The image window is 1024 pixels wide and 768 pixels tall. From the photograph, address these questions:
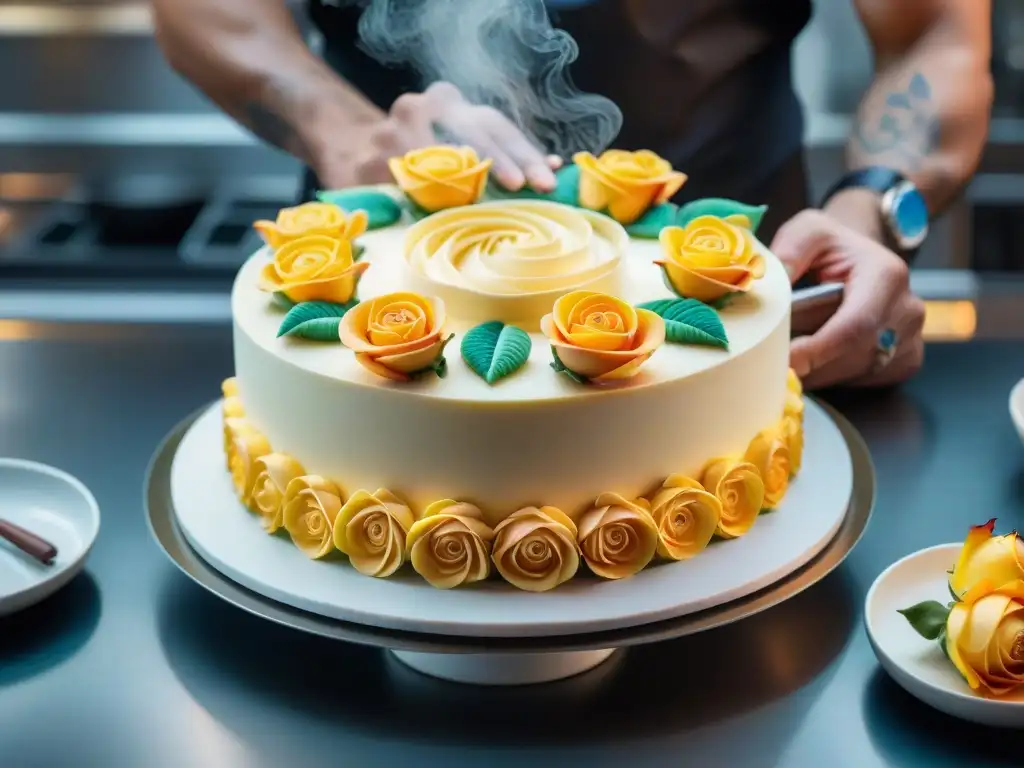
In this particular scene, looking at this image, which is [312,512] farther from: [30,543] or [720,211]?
[720,211]

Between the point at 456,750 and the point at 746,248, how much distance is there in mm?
631

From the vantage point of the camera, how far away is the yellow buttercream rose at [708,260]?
1449mm

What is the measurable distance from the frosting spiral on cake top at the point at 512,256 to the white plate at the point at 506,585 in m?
0.29

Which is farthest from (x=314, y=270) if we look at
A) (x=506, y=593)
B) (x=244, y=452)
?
(x=506, y=593)

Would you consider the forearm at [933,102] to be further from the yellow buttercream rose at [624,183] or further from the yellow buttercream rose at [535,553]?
the yellow buttercream rose at [535,553]

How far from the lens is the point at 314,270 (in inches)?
57.4

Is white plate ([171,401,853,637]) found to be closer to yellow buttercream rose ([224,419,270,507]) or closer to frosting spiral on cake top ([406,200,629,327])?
yellow buttercream rose ([224,419,270,507])

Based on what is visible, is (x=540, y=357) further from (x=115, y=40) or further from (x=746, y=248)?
(x=115, y=40)

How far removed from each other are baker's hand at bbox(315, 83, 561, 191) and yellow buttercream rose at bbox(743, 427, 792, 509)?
1.60ft

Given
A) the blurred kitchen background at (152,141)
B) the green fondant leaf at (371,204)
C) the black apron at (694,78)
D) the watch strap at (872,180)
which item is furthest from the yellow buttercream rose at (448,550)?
the blurred kitchen background at (152,141)

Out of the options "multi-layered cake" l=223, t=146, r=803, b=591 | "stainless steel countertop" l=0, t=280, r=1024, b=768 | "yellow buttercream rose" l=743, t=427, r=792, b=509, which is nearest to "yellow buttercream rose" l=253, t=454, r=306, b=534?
"multi-layered cake" l=223, t=146, r=803, b=591

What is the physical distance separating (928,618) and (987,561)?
0.27 ft

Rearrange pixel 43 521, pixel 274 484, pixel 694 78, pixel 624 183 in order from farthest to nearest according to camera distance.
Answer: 1. pixel 694 78
2. pixel 624 183
3. pixel 43 521
4. pixel 274 484

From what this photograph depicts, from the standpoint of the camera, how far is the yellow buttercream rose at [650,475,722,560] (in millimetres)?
1338
